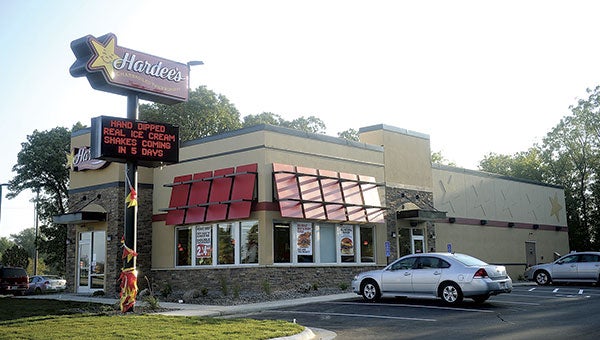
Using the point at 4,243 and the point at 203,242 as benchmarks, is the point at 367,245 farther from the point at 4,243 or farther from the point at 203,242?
the point at 4,243

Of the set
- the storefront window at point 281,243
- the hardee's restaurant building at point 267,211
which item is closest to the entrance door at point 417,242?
the hardee's restaurant building at point 267,211

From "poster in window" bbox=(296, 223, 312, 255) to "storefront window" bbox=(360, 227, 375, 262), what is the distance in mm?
3223

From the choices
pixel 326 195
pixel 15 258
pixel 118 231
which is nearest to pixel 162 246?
pixel 118 231

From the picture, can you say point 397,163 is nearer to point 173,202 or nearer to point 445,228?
point 445,228

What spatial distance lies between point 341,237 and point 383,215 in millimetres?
2664

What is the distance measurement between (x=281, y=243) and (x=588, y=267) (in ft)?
43.5

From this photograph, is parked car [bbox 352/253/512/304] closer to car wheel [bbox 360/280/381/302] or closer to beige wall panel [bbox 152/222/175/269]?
car wheel [bbox 360/280/381/302]

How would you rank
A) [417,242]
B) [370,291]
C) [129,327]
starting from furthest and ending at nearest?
[417,242]
[370,291]
[129,327]

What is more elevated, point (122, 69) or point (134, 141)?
point (122, 69)

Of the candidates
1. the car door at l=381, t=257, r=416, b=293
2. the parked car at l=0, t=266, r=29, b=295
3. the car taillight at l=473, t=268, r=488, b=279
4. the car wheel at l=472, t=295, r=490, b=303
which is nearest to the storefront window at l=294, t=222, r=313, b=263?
the car door at l=381, t=257, r=416, b=293

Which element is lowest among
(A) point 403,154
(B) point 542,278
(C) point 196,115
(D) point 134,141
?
(B) point 542,278

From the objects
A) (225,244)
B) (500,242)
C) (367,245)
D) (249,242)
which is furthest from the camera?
(500,242)

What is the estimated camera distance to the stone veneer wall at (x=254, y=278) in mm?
22453

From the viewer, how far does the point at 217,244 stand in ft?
79.4
